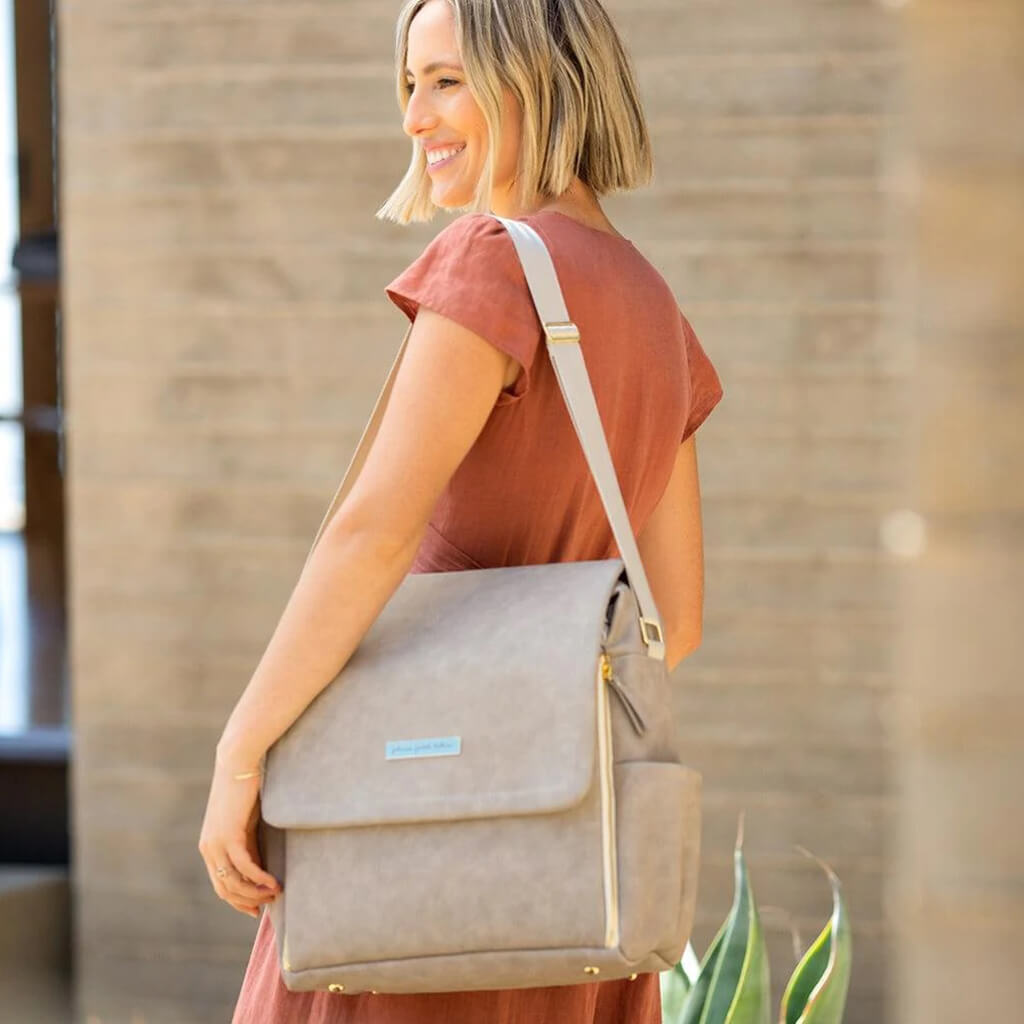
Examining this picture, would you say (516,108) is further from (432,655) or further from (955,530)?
(955,530)

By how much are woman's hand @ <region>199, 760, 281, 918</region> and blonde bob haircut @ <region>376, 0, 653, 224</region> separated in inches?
22.2

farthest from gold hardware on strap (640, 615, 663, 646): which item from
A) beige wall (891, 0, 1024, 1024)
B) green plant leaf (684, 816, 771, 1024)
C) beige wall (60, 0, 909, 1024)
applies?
beige wall (60, 0, 909, 1024)

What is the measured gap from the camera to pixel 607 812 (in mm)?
1304

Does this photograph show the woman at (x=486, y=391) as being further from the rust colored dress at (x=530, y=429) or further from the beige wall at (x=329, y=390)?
the beige wall at (x=329, y=390)

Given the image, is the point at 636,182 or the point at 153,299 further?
the point at 153,299

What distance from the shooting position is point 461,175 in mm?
1544

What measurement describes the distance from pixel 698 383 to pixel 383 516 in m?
0.53

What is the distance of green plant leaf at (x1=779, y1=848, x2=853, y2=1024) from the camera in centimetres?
225

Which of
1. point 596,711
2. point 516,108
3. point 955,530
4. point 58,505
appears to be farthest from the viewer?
point 58,505

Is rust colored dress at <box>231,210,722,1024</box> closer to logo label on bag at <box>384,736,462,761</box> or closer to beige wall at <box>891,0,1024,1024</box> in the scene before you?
logo label on bag at <box>384,736,462,761</box>

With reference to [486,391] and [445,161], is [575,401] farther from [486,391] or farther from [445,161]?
[445,161]

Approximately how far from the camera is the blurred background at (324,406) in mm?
3383

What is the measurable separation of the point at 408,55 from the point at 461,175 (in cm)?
13

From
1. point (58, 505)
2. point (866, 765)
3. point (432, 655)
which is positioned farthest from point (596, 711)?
point (58, 505)
